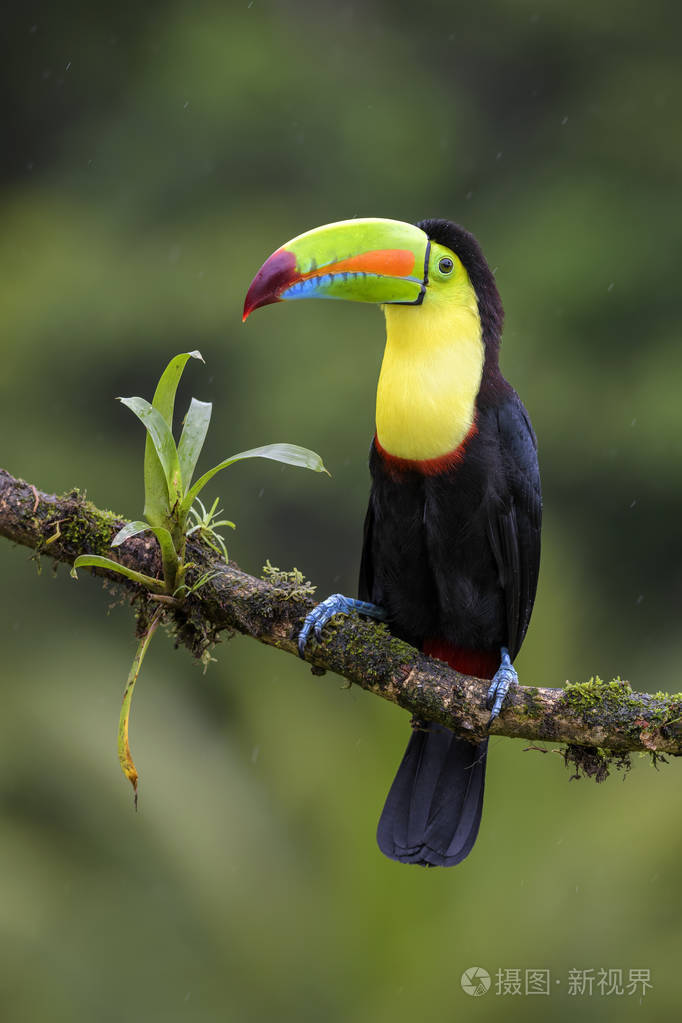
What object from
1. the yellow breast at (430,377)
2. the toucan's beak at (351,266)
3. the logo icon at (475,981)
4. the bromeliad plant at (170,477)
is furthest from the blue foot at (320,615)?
the logo icon at (475,981)

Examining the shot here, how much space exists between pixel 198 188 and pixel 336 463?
6.66 feet

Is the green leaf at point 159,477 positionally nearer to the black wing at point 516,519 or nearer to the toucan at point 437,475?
the toucan at point 437,475

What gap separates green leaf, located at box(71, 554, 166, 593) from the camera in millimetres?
2250

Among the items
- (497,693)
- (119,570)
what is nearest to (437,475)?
(497,693)

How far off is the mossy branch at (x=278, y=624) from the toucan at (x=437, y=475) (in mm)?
67

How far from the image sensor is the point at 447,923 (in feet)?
13.6

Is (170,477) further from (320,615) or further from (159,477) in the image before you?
(320,615)

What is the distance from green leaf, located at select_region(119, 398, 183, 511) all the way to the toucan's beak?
0.32 metres

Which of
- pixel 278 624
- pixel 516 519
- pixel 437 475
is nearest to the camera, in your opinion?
pixel 278 624

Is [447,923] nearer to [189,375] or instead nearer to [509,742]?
[509,742]

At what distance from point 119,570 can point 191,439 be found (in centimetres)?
36

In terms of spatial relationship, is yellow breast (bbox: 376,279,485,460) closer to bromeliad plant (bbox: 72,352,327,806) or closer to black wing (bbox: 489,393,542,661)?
black wing (bbox: 489,393,542,661)

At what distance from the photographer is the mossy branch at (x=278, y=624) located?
2.36 metres

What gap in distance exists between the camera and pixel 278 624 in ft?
8.23
